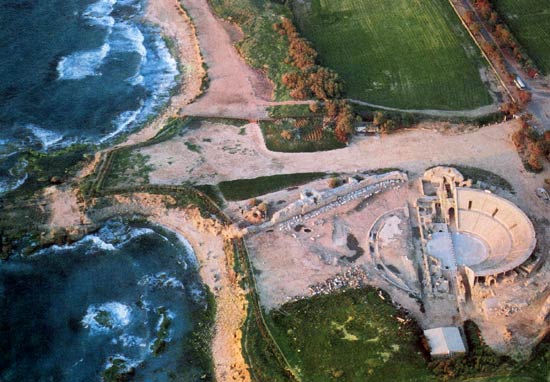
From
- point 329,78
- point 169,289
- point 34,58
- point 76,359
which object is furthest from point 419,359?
A: point 34,58

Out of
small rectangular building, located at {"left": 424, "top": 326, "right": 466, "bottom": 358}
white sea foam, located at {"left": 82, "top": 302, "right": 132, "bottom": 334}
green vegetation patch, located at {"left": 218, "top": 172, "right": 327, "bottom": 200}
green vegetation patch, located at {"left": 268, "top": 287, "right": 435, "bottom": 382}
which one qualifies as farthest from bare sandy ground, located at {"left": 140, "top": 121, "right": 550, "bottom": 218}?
small rectangular building, located at {"left": 424, "top": 326, "right": 466, "bottom": 358}

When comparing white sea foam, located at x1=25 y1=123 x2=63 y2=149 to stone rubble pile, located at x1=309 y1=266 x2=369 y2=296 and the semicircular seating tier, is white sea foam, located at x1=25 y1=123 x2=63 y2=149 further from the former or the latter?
the semicircular seating tier

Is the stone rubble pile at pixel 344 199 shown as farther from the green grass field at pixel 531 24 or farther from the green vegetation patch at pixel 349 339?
the green grass field at pixel 531 24

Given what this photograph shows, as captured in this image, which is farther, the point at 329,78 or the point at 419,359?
the point at 329,78

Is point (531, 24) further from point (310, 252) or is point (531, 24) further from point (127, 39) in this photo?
point (127, 39)

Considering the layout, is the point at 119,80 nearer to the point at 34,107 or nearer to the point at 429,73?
the point at 34,107

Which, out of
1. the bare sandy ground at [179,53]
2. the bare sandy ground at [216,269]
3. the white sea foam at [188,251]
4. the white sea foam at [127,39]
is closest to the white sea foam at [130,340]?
the bare sandy ground at [216,269]
